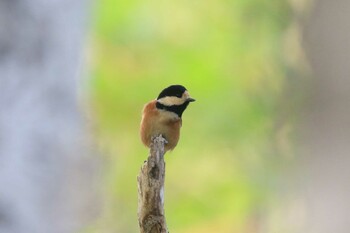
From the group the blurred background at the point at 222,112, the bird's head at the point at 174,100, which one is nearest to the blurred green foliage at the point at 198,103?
the blurred background at the point at 222,112

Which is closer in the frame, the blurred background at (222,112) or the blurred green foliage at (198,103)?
the blurred background at (222,112)

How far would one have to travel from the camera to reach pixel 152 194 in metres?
1.27

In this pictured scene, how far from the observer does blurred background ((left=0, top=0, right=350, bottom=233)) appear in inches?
96.2

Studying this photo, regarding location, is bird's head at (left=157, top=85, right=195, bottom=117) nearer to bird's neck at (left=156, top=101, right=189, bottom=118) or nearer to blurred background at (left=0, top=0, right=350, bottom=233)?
bird's neck at (left=156, top=101, right=189, bottom=118)

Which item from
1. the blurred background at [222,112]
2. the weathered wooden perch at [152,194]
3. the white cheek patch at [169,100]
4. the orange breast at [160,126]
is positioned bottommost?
the weathered wooden perch at [152,194]

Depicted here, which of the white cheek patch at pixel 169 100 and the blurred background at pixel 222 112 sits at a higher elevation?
the blurred background at pixel 222 112

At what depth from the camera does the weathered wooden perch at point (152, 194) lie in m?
1.27

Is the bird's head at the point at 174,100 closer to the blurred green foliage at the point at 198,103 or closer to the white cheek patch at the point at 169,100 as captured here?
the white cheek patch at the point at 169,100

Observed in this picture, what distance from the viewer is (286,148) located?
303 cm

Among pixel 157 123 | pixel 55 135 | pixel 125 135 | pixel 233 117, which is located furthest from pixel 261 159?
pixel 157 123

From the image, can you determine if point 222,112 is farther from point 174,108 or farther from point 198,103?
point 174,108

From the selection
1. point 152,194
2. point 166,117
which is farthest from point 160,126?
point 152,194

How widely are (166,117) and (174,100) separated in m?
0.03

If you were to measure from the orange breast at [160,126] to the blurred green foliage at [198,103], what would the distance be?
1896 mm
